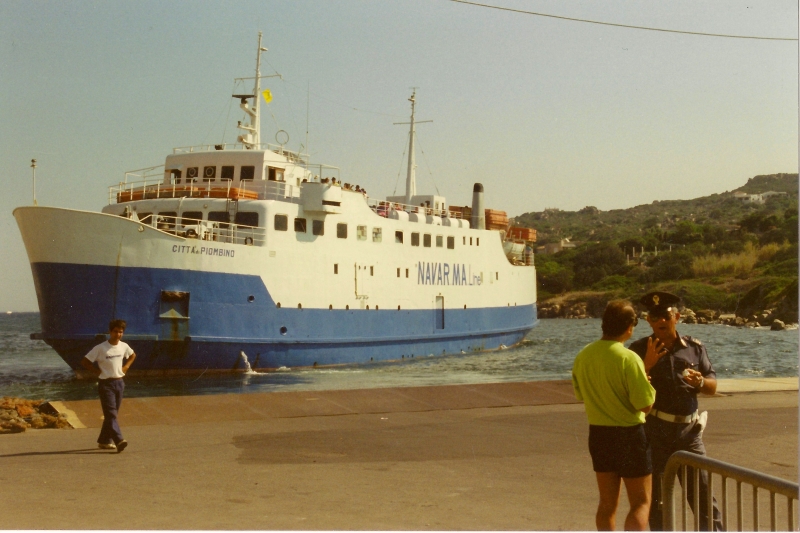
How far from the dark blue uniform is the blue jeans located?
471cm

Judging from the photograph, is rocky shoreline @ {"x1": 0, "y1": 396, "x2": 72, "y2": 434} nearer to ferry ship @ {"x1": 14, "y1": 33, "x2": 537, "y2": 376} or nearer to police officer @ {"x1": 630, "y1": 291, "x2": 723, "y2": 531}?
police officer @ {"x1": 630, "y1": 291, "x2": 723, "y2": 531}

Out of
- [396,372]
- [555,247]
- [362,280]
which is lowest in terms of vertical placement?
[396,372]

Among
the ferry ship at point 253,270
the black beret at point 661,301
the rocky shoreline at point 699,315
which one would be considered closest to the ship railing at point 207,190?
the ferry ship at point 253,270

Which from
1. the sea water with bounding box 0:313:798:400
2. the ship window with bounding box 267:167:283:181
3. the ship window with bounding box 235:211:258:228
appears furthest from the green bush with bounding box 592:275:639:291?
the ship window with bounding box 235:211:258:228

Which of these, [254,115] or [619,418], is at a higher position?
[254,115]

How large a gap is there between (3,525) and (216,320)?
13.9 meters

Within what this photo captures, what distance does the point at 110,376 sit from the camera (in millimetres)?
7262

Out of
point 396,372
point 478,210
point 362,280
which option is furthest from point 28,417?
point 478,210

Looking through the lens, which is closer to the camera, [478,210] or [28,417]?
[28,417]

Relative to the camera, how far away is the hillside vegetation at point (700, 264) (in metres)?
39.2

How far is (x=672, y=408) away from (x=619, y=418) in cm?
49

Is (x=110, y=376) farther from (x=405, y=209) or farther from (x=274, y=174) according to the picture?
(x=405, y=209)

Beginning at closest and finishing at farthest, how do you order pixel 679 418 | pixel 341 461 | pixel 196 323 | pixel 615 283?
pixel 679 418, pixel 341 461, pixel 196 323, pixel 615 283

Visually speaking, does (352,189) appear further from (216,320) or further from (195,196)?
(216,320)
